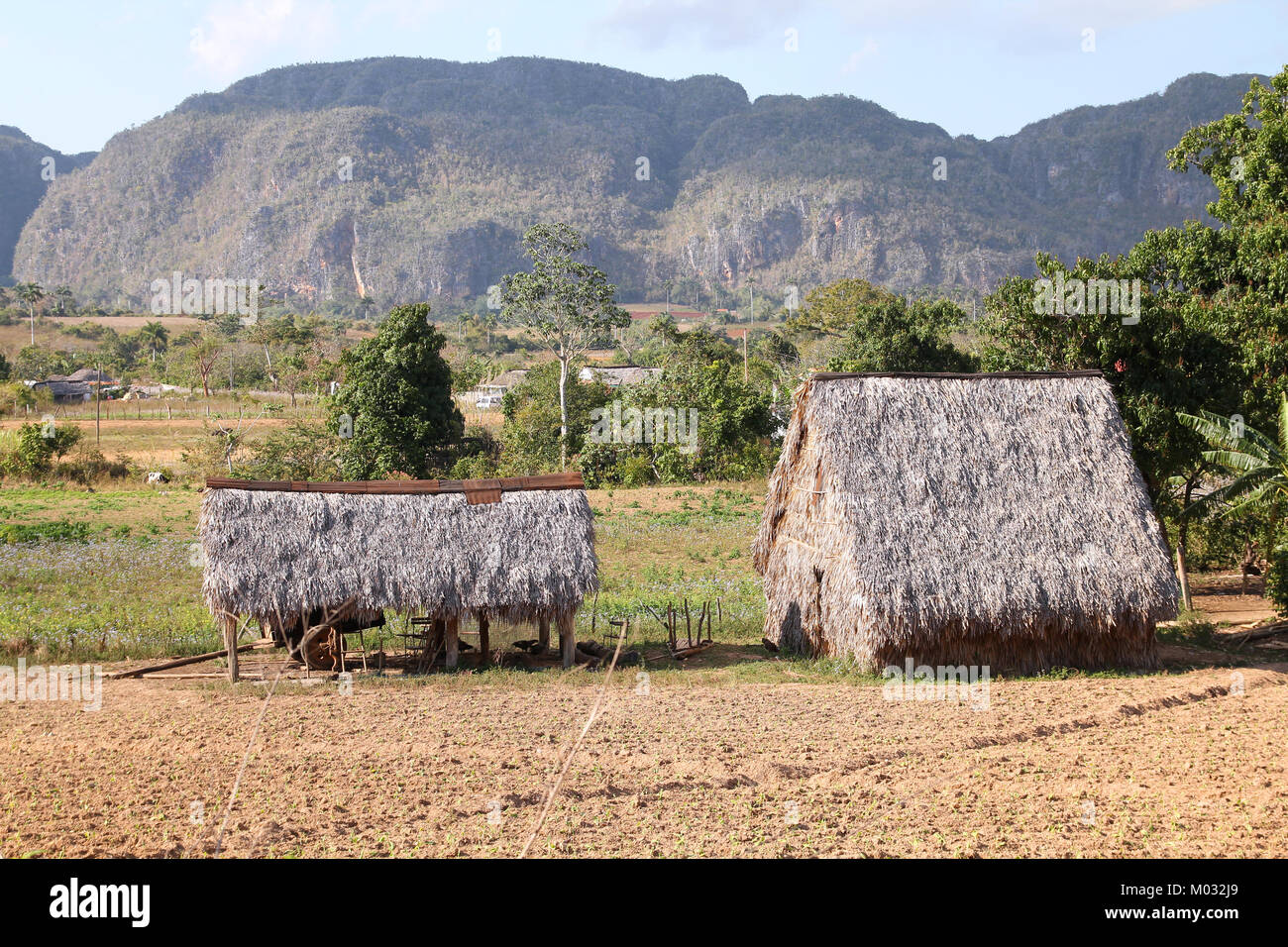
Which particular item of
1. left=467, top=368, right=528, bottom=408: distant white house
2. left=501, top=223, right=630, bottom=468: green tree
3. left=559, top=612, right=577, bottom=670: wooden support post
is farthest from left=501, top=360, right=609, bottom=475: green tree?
left=559, top=612, right=577, bottom=670: wooden support post

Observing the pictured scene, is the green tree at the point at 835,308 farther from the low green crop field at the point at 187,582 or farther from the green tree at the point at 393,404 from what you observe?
the green tree at the point at 393,404

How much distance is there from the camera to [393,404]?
102 ft

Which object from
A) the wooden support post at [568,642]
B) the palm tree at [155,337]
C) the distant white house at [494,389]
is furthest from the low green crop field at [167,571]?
the palm tree at [155,337]

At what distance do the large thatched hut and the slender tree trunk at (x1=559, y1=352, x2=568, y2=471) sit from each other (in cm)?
2078

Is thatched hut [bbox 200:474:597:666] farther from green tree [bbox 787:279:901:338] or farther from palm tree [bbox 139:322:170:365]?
palm tree [bbox 139:322:170:365]

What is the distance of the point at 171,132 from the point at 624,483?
195 m

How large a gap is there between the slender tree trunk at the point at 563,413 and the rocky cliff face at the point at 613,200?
109 meters

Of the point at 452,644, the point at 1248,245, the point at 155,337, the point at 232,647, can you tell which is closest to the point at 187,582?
the point at 232,647

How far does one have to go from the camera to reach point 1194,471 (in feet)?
60.0

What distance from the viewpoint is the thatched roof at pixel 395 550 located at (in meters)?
13.1

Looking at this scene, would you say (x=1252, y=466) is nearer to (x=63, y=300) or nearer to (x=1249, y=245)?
(x=1249, y=245)

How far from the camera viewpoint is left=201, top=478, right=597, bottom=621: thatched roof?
13086 millimetres

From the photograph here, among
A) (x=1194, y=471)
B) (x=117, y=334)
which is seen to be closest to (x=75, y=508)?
(x=1194, y=471)
